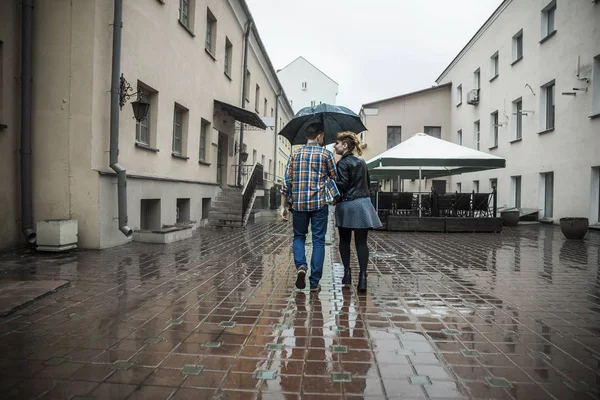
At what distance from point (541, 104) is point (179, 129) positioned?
13.4m

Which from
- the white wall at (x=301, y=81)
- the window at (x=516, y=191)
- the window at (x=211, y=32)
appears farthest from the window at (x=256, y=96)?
the white wall at (x=301, y=81)

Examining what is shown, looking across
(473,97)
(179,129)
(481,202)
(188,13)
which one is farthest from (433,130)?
(179,129)

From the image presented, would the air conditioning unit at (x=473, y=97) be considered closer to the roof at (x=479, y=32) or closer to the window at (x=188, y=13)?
the roof at (x=479, y=32)

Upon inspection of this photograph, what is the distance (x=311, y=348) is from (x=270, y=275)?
8.51 ft

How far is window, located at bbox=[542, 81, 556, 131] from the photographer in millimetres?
15336

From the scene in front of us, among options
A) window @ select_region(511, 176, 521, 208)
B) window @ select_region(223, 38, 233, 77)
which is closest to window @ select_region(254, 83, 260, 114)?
window @ select_region(223, 38, 233, 77)

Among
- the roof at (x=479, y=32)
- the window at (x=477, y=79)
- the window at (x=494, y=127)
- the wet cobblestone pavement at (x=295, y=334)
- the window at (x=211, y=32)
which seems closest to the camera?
the wet cobblestone pavement at (x=295, y=334)

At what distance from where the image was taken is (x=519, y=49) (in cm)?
1852

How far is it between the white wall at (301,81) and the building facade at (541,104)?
101 ft

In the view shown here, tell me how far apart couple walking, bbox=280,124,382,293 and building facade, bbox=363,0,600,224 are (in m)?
11.0

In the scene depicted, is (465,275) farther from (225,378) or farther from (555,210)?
(555,210)

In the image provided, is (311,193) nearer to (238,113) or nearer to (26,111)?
(26,111)

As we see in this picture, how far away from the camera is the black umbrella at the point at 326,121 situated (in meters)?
5.11

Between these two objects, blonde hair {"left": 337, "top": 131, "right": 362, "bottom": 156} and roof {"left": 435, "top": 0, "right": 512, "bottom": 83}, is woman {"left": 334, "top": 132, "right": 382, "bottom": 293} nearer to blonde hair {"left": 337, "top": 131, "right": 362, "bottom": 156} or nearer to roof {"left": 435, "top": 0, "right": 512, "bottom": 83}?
blonde hair {"left": 337, "top": 131, "right": 362, "bottom": 156}
